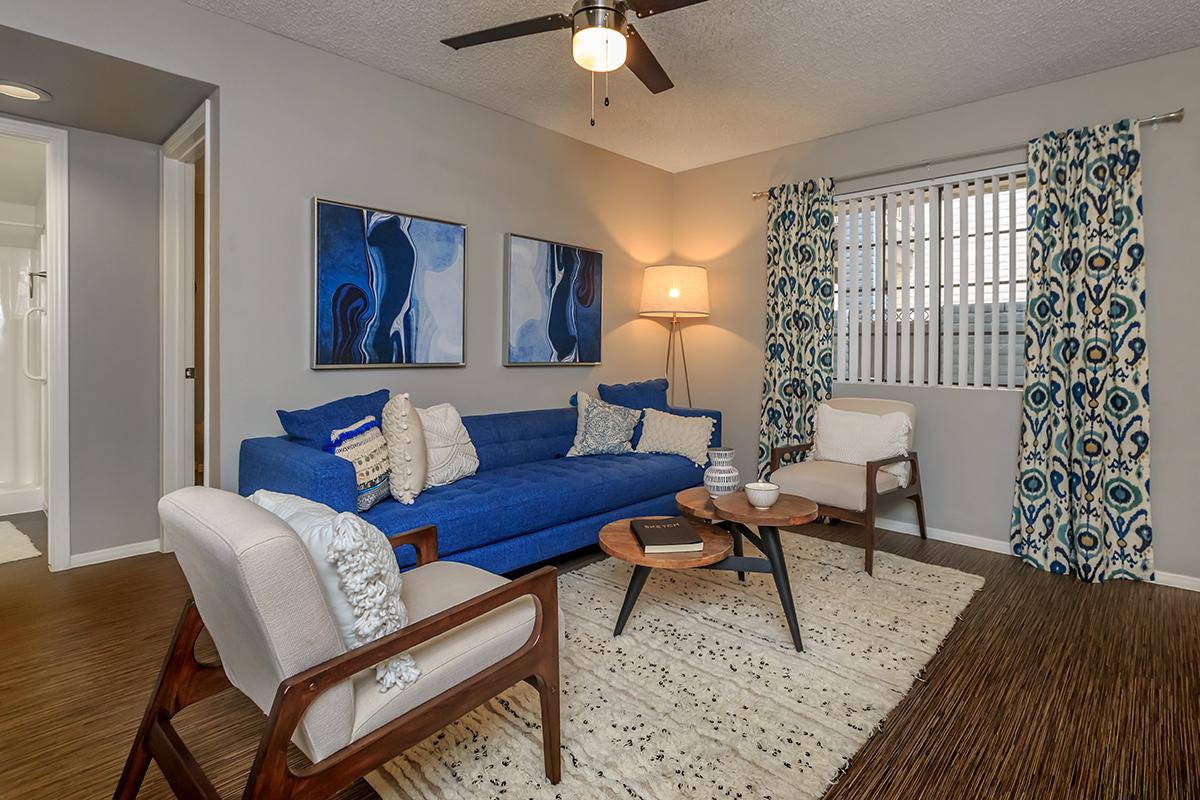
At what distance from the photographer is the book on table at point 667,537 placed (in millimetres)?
2340

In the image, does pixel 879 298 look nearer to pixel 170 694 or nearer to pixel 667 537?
pixel 667 537

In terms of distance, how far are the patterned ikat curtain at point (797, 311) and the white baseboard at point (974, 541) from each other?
829 millimetres

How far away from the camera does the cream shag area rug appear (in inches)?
66.1

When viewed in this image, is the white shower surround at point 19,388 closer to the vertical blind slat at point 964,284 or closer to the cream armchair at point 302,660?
the cream armchair at point 302,660

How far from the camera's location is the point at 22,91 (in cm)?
279

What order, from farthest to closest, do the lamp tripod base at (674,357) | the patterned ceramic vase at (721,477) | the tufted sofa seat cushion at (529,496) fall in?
the lamp tripod base at (674,357) → the patterned ceramic vase at (721,477) → the tufted sofa seat cushion at (529,496)

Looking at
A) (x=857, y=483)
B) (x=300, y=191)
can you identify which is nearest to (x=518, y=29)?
(x=300, y=191)

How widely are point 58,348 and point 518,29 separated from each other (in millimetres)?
2981

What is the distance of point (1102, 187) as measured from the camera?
10.8 feet

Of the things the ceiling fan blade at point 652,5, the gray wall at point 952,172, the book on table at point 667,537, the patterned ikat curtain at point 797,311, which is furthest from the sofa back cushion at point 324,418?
the gray wall at point 952,172

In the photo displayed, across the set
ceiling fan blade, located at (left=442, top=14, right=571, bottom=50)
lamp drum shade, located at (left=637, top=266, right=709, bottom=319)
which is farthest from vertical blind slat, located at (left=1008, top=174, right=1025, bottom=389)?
ceiling fan blade, located at (left=442, top=14, right=571, bottom=50)

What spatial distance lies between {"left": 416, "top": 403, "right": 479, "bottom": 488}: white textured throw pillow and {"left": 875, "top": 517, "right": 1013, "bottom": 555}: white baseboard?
2852mm

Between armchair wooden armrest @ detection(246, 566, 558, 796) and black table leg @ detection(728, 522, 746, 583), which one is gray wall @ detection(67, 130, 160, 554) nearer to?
armchair wooden armrest @ detection(246, 566, 558, 796)

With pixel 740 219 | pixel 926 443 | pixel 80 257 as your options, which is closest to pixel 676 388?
pixel 740 219
